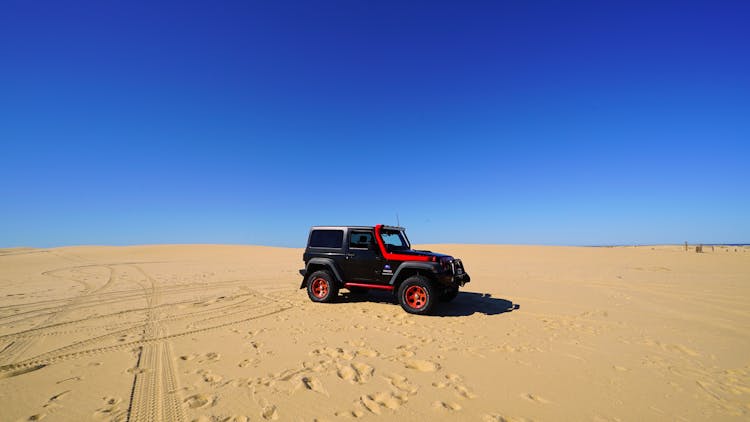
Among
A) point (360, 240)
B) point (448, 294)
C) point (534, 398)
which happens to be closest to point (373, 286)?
point (360, 240)

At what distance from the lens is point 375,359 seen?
4.85 metres

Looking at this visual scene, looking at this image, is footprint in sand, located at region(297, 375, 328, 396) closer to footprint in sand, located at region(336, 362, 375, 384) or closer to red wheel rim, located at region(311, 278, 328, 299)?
footprint in sand, located at region(336, 362, 375, 384)

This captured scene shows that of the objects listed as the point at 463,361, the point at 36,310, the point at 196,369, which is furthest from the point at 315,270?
the point at 36,310

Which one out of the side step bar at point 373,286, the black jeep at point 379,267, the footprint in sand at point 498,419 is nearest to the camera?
the footprint in sand at point 498,419

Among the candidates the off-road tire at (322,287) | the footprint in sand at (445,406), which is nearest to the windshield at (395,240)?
the off-road tire at (322,287)

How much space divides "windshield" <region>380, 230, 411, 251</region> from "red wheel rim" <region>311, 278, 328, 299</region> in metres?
2.17

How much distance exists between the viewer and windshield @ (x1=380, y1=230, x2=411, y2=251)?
8.51 meters

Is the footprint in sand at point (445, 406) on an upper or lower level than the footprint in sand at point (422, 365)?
upper

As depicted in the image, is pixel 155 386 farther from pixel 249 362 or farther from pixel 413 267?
pixel 413 267

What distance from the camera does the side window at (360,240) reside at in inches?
335

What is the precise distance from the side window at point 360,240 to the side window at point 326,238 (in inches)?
11.6

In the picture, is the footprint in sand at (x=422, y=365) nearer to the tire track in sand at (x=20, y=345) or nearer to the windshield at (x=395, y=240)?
the windshield at (x=395, y=240)

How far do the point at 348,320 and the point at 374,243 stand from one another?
7.08ft

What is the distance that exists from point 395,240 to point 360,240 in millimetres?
1030
